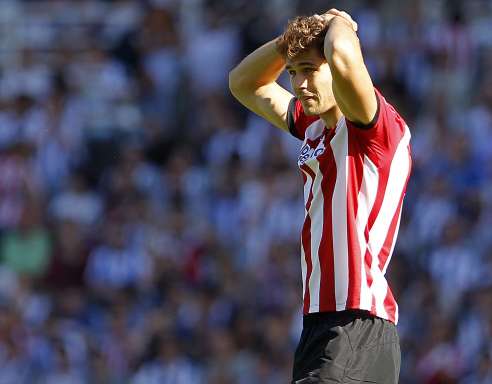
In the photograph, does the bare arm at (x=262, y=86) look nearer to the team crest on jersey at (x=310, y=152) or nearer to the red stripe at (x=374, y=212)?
the team crest on jersey at (x=310, y=152)

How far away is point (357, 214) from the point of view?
495 centimetres

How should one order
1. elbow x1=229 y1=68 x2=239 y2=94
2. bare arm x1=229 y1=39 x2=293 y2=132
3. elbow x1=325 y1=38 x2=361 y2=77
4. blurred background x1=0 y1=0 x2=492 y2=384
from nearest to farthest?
1. elbow x1=325 y1=38 x2=361 y2=77
2. bare arm x1=229 y1=39 x2=293 y2=132
3. elbow x1=229 y1=68 x2=239 y2=94
4. blurred background x1=0 y1=0 x2=492 y2=384

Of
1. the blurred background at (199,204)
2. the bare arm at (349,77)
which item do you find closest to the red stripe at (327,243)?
the bare arm at (349,77)

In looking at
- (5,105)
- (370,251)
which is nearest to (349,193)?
(370,251)

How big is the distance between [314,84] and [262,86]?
0.82 meters

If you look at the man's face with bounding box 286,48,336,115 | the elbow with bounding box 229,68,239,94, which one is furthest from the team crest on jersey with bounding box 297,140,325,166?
the elbow with bounding box 229,68,239,94

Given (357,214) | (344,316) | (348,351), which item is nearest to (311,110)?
(357,214)

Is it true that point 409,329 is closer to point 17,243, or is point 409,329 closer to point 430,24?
point 430,24

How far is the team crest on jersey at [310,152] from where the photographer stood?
16.6 ft

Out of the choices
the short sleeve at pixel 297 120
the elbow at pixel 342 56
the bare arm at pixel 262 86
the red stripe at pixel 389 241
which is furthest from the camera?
the bare arm at pixel 262 86

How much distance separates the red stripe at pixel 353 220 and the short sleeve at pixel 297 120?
0.50 metres

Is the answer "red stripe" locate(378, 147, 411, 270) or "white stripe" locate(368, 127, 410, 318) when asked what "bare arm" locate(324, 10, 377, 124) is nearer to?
"white stripe" locate(368, 127, 410, 318)

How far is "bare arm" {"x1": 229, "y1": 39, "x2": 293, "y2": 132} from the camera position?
18.5 feet

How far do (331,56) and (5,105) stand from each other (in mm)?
9083
